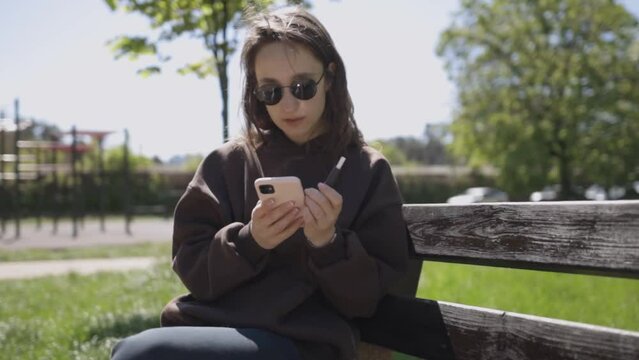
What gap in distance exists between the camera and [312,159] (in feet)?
6.79

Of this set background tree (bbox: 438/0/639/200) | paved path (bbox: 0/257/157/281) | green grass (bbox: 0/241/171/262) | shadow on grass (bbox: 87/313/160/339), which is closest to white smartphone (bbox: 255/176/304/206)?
shadow on grass (bbox: 87/313/160/339)

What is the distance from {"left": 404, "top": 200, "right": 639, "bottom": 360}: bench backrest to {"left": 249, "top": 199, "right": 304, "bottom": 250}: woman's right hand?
1.36 feet

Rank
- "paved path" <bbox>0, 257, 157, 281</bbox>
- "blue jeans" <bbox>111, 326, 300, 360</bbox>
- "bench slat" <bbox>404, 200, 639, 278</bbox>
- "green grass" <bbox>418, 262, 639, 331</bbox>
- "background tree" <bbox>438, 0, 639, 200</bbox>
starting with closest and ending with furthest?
"bench slat" <bbox>404, 200, 639, 278</bbox>, "blue jeans" <bbox>111, 326, 300, 360</bbox>, "green grass" <bbox>418, 262, 639, 331</bbox>, "paved path" <bbox>0, 257, 157, 281</bbox>, "background tree" <bbox>438, 0, 639, 200</bbox>

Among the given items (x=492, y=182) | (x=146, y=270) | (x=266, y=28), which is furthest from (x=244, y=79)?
(x=492, y=182)

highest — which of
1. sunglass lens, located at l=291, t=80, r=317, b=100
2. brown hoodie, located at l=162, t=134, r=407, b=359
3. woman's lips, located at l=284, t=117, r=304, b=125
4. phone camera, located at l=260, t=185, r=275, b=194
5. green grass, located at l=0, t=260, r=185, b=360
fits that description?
sunglass lens, located at l=291, t=80, r=317, b=100

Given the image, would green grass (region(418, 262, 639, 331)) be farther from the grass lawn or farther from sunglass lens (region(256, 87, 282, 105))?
sunglass lens (region(256, 87, 282, 105))

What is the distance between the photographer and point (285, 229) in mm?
1755

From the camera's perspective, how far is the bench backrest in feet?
4.69

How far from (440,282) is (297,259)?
16.2 ft

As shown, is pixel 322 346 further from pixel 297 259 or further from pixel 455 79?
pixel 455 79

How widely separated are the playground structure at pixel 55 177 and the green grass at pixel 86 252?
274 centimetres

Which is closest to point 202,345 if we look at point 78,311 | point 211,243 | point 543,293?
point 211,243

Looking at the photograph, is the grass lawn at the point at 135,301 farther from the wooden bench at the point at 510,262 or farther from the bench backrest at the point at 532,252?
the bench backrest at the point at 532,252

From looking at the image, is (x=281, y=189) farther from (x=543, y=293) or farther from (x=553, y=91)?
(x=553, y=91)
